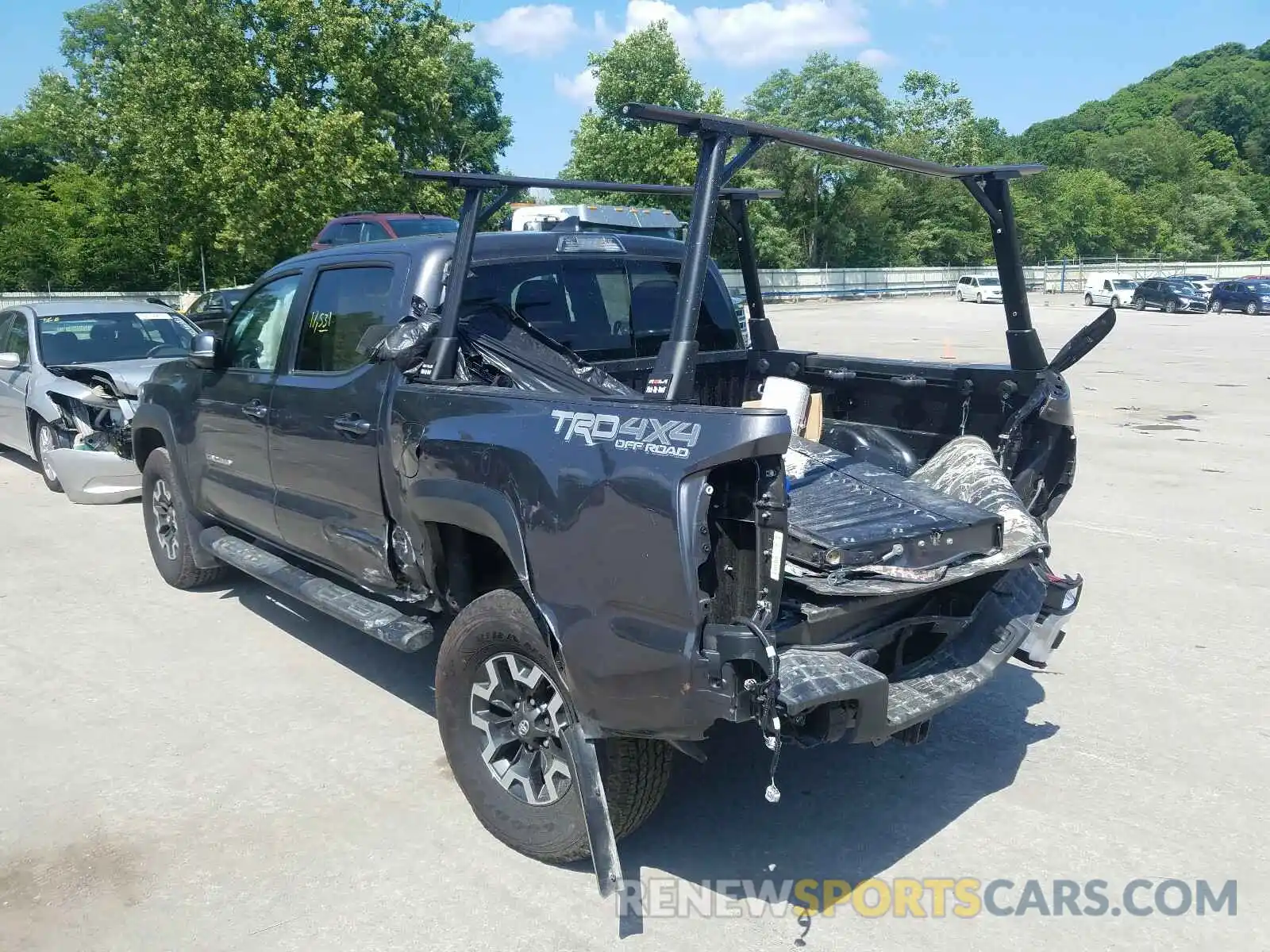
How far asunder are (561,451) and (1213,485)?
8.08m

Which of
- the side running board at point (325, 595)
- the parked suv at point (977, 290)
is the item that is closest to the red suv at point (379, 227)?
the side running board at point (325, 595)

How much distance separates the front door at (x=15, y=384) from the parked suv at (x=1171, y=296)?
3995 centimetres

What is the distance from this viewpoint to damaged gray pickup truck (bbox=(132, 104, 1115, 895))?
9.93 feet

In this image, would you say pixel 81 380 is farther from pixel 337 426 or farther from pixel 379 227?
Result: pixel 379 227

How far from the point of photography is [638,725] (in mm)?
3121

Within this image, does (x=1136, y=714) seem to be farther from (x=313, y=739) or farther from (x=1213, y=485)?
(x=1213, y=485)

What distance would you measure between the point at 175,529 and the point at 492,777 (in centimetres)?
385

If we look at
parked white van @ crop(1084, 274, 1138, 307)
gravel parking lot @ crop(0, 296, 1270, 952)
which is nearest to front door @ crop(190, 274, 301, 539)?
gravel parking lot @ crop(0, 296, 1270, 952)

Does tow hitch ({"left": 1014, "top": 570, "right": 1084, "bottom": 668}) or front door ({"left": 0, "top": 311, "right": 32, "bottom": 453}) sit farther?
front door ({"left": 0, "top": 311, "right": 32, "bottom": 453})

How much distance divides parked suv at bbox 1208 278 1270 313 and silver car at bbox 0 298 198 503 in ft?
127

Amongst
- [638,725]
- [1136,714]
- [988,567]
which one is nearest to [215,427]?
[638,725]

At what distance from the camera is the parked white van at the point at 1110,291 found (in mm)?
43938

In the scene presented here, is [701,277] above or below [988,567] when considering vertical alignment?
above

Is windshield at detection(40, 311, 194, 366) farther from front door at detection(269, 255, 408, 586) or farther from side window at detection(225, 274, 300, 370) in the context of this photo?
front door at detection(269, 255, 408, 586)
